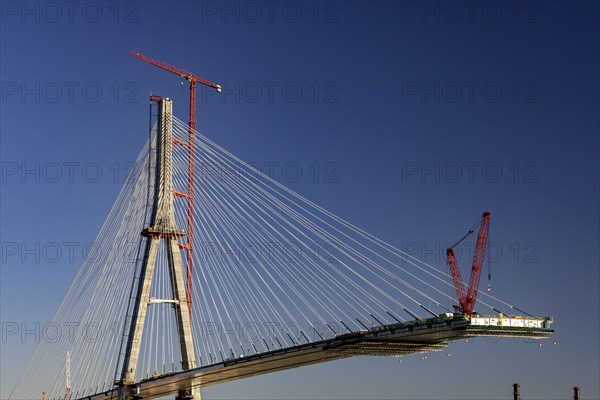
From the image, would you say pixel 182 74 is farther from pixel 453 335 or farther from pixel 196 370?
pixel 453 335

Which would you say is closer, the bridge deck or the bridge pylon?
the bridge deck

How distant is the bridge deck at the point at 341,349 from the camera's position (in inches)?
3967

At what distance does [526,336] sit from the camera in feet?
335

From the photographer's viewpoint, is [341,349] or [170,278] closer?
[341,349]

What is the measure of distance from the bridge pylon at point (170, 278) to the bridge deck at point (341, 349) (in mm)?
2020

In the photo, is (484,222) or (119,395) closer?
(119,395)

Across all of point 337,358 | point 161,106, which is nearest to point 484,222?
point 337,358

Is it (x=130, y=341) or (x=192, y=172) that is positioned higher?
(x=192, y=172)

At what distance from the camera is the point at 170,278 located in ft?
403

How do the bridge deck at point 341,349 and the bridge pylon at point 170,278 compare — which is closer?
the bridge deck at point 341,349

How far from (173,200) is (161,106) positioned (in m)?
12.4

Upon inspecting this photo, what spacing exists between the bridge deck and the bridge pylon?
2020mm

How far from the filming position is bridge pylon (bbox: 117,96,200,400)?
393 ft

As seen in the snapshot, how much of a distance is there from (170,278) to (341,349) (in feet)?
79.7
